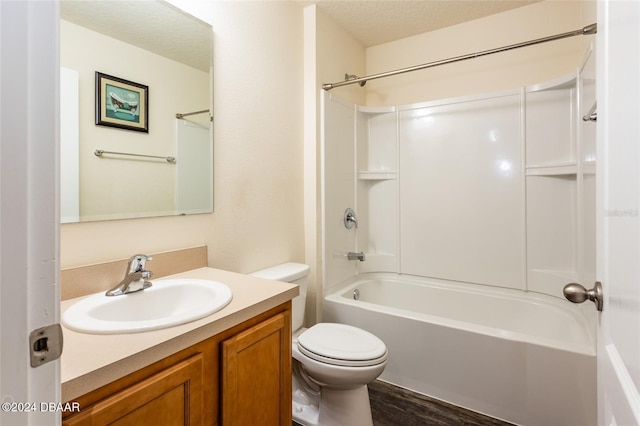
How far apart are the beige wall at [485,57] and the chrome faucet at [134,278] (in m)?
2.37

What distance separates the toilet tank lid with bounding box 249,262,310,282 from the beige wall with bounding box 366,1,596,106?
5.72 feet

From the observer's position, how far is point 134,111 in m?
1.22

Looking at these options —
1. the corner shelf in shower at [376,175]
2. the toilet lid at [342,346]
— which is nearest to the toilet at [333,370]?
the toilet lid at [342,346]

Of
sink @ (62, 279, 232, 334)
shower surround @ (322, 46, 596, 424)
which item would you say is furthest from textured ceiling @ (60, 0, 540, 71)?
sink @ (62, 279, 232, 334)

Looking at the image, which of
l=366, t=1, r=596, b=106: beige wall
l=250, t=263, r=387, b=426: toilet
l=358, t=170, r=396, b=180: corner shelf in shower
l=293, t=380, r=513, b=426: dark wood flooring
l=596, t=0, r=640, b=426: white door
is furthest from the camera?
l=358, t=170, r=396, b=180: corner shelf in shower

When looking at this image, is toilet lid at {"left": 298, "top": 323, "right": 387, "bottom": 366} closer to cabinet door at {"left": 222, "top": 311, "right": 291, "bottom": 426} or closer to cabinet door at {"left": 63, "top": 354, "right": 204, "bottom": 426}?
cabinet door at {"left": 222, "top": 311, "right": 291, "bottom": 426}

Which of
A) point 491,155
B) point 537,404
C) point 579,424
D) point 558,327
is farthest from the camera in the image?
point 491,155

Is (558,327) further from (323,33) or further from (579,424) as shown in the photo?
(323,33)

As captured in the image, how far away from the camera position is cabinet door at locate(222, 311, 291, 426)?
2.92ft

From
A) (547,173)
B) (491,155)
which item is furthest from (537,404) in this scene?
(491,155)

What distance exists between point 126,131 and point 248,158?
627 millimetres

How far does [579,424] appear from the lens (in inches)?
56.9

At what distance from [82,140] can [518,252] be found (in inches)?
101

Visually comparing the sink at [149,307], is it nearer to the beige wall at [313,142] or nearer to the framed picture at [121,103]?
the framed picture at [121,103]
